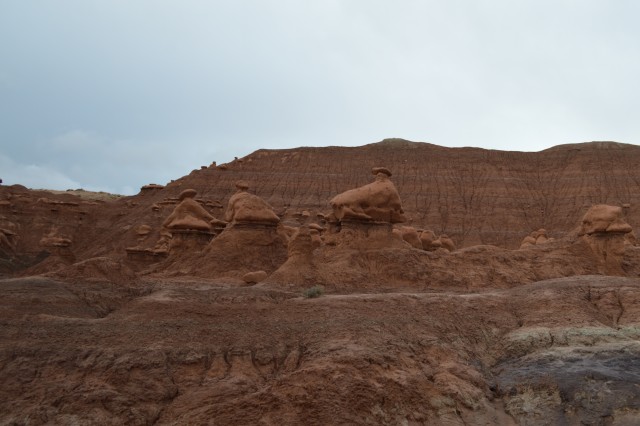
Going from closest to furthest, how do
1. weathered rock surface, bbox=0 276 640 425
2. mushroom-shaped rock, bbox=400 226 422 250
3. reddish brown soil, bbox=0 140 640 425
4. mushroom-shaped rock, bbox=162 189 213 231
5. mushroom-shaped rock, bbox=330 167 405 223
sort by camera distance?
weathered rock surface, bbox=0 276 640 425, reddish brown soil, bbox=0 140 640 425, mushroom-shaped rock, bbox=330 167 405 223, mushroom-shaped rock, bbox=400 226 422 250, mushroom-shaped rock, bbox=162 189 213 231

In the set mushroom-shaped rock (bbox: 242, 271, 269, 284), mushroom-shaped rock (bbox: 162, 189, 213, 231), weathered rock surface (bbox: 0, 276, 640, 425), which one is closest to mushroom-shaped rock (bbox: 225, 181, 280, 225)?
mushroom-shaped rock (bbox: 162, 189, 213, 231)

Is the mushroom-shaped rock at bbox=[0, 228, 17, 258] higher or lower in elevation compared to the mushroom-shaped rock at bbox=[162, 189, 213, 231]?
lower

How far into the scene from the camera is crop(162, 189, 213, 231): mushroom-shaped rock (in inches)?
1037

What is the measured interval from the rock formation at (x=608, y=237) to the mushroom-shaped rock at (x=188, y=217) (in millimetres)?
14833

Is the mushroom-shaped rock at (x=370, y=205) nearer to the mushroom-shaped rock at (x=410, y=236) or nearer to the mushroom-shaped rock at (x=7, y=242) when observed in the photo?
the mushroom-shaped rock at (x=410, y=236)

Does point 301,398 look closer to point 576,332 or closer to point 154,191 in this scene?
point 576,332

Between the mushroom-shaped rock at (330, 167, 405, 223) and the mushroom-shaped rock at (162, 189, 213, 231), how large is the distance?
23.9 ft

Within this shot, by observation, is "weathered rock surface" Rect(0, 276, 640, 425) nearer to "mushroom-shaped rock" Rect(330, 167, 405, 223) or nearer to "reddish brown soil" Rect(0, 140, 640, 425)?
"reddish brown soil" Rect(0, 140, 640, 425)

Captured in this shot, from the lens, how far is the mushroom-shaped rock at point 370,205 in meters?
21.2

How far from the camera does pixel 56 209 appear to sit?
5525cm

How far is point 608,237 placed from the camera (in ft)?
72.4

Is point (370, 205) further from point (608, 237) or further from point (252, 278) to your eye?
point (608, 237)

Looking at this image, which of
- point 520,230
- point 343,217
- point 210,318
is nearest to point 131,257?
point 343,217

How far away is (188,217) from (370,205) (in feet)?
29.7
